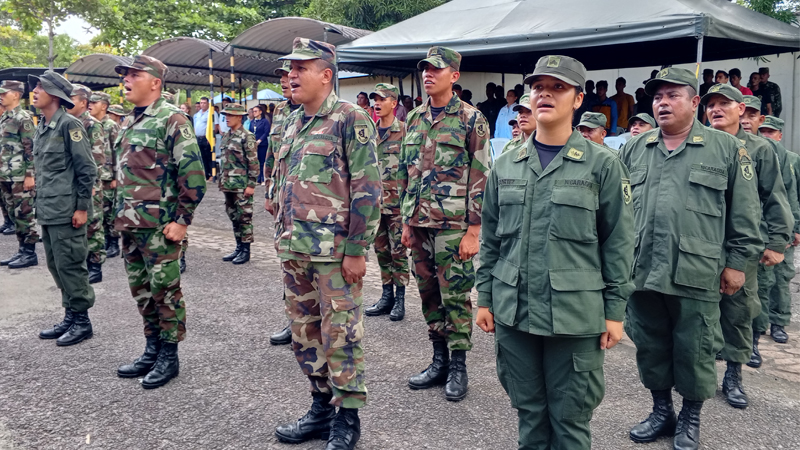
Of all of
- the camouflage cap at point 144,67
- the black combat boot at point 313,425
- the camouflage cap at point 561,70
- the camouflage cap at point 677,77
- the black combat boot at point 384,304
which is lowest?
the black combat boot at point 384,304

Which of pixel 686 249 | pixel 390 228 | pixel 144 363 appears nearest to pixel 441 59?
pixel 686 249

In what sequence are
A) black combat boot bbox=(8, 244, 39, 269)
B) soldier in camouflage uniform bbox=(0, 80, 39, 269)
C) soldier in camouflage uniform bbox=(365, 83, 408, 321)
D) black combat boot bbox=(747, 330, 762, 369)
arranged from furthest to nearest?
soldier in camouflage uniform bbox=(0, 80, 39, 269) → black combat boot bbox=(8, 244, 39, 269) → soldier in camouflage uniform bbox=(365, 83, 408, 321) → black combat boot bbox=(747, 330, 762, 369)

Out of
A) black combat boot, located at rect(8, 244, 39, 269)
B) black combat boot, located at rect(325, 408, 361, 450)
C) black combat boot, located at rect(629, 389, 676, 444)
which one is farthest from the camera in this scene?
black combat boot, located at rect(8, 244, 39, 269)

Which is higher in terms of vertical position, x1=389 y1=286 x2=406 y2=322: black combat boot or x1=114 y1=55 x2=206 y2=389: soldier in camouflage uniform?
x1=114 y1=55 x2=206 y2=389: soldier in camouflage uniform

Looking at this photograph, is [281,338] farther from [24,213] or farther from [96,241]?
[24,213]

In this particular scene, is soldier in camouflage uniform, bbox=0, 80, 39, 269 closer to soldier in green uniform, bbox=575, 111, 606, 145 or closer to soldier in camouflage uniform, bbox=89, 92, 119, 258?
soldier in camouflage uniform, bbox=89, 92, 119, 258

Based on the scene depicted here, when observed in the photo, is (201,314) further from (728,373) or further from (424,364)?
(728,373)

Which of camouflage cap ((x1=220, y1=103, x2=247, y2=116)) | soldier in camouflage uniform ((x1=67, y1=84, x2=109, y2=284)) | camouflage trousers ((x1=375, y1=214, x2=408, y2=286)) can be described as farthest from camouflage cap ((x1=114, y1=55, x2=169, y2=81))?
camouflage cap ((x1=220, y1=103, x2=247, y2=116))

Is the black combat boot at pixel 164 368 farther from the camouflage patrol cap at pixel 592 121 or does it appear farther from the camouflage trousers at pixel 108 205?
the camouflage trousers at pixel 108 205

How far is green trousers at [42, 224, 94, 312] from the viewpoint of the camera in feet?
16.7

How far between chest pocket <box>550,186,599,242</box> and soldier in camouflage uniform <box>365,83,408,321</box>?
123 inches

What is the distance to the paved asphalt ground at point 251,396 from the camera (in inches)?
136

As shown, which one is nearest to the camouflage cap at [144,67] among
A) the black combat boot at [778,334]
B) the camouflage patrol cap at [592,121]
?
the camouflage patrol cap at [592,121]

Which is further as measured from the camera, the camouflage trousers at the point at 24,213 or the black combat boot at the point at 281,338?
the camouflage trousers at the point at 24,213
